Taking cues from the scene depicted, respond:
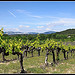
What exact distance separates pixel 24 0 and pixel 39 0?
3.95 feet

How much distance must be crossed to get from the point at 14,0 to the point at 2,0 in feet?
4.68

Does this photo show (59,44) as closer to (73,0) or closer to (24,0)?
(73,0)

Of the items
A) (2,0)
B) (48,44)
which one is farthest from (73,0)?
(48,44)

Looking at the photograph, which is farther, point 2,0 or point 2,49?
point 2,49

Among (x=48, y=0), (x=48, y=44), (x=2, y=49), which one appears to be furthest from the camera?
(x=2, y=49)

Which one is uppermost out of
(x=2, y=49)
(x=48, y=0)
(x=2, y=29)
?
(x=48, y=0)

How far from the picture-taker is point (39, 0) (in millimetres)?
8750

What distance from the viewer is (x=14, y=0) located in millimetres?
8547

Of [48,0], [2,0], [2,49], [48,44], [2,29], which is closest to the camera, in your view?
[48,0]

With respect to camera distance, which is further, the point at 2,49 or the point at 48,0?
the point at 2,49

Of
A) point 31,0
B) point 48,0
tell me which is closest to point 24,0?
point 31,0

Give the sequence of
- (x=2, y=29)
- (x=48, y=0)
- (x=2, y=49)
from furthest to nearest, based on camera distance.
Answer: (x=2, y=49) → (x=2, y=29) → (x=48, y=0)

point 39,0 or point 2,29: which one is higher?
point 39,0

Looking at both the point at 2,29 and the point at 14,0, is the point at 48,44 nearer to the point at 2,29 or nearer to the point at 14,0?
the point at 2,29
